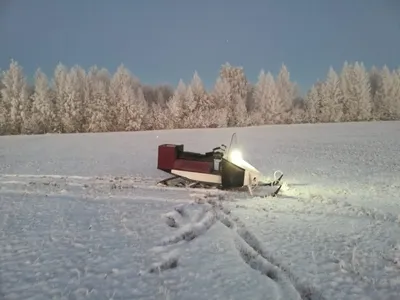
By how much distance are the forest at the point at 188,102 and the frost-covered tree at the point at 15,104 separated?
0.41ft

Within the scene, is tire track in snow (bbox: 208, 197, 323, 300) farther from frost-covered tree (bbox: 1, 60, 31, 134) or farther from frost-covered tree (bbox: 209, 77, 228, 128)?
frost-covered tree (bbox: 1, 60, 31, 134)

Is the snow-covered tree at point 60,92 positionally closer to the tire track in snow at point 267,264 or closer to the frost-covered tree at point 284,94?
the frost-covered tree at point 284,94

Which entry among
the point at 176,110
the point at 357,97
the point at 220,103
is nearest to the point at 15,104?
the point at 176,110

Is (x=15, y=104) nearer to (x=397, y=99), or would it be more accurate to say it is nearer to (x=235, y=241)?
(x=235, y=241)

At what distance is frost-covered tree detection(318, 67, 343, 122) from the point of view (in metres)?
55.9

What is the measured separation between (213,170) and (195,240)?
21.0ft

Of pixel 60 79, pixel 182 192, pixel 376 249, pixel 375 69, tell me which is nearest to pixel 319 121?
pixel 375 69

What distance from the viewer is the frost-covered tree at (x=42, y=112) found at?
52.8 m

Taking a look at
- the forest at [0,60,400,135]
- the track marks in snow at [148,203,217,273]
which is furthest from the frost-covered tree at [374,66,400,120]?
the track marks in snow at [148,203,217,273]

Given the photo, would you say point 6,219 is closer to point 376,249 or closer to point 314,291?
point 314,291

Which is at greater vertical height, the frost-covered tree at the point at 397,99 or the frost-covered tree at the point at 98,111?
the frost-covered tree at the point at 397,99

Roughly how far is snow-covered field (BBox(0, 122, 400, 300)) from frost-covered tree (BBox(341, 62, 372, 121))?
4208 cm

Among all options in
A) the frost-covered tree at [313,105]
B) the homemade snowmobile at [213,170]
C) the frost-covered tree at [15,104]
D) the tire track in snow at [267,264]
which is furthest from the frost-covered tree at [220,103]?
the tire track in snow at [267,264]

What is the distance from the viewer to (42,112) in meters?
52.9
